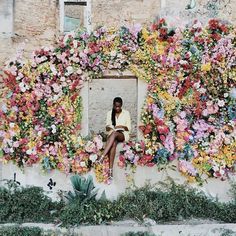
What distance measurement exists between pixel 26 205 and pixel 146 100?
108 inches

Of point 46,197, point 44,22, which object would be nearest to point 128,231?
point 46,197

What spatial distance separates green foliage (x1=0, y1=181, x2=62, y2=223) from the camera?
773 centimetres

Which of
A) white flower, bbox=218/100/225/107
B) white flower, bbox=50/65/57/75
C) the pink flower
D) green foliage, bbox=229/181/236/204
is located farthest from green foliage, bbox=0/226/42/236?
white flower, bbox=218/100/225/107

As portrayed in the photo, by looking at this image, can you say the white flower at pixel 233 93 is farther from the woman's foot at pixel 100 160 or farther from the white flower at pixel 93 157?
the white flower at pixel 93 157

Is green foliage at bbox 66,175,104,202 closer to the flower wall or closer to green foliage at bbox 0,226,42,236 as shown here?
the flower wall

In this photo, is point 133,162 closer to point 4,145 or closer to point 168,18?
point 4,145

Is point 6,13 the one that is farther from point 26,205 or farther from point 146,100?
point 26,205

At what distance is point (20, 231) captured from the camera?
711cm

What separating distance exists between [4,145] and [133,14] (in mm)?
4948

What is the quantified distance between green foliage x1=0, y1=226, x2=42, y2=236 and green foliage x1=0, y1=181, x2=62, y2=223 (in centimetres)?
47

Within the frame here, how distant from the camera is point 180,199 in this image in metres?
7.93

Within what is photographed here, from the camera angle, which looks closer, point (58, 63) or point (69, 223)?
point (69, 223)

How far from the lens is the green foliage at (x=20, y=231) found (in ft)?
23.1

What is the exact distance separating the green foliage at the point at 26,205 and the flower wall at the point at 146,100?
0.54m
